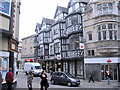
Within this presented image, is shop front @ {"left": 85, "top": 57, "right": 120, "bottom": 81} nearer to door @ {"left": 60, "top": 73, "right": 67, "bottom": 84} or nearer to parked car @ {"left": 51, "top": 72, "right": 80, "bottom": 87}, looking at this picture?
parked car @ {"left": 51, "top": 72, "right": 80, "bottom": 87}

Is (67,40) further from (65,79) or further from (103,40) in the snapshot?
(65,79)

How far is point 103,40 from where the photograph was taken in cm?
1912

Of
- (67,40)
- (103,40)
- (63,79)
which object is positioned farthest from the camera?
(67,40)

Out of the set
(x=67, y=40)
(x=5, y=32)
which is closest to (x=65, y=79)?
(x=5, y=32)

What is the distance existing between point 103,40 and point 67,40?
28.9 feet

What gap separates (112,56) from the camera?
19062 mm

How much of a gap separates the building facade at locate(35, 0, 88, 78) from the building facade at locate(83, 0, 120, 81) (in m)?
1.91

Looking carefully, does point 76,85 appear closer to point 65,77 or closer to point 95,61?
point 65,77

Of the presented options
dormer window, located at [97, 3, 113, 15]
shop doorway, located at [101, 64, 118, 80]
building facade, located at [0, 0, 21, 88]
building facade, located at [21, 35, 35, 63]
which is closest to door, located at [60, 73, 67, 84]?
building facade, located at [0, 0, 21, 88]

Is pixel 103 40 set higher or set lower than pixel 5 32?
higher

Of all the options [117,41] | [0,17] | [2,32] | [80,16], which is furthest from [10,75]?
[80,16]

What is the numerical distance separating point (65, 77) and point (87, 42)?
8064mm

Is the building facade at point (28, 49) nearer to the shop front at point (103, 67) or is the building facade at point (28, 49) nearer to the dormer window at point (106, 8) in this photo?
the shop front at point (103, 67)

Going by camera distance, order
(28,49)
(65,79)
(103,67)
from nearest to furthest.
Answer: (65,79), (103,67), (28,49)
